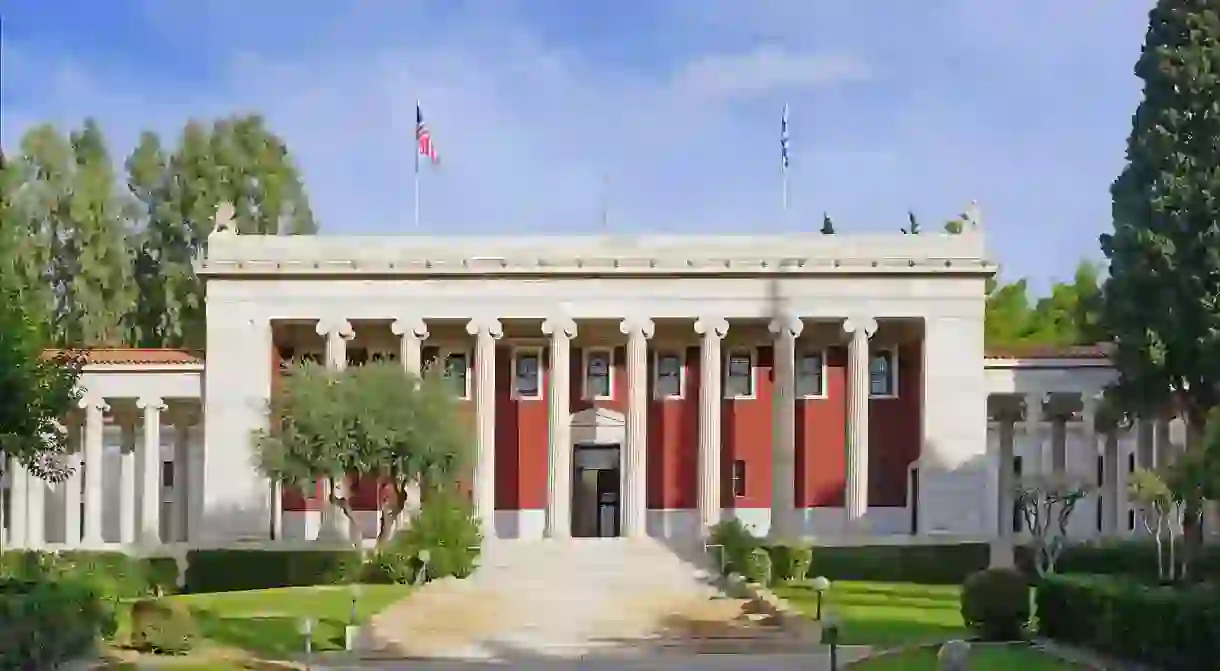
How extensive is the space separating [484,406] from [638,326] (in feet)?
17.5

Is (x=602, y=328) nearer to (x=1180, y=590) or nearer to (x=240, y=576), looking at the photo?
(x=240, y=576)

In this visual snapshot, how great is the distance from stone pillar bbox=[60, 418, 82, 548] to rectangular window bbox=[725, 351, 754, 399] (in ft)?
68.7

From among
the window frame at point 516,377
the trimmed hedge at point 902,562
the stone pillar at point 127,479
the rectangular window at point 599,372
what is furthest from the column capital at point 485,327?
the stone pillar at point 127,479

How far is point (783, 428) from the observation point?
48750mm

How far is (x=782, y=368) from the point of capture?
49062 mm

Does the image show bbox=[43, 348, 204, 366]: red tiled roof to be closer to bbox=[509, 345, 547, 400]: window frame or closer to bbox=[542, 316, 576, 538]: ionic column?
bbox=[509, 345, 547, 400]: window frame

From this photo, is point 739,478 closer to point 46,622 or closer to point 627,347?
point 627,347

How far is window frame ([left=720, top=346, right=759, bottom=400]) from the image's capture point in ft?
173

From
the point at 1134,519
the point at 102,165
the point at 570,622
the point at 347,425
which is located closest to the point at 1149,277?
the point at 1134,519

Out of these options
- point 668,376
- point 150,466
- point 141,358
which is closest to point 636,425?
point 668,376

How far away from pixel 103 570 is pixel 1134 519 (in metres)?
32.2

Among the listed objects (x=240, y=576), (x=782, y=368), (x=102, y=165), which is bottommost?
(x=240, y=576)

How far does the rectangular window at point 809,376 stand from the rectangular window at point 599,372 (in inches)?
248

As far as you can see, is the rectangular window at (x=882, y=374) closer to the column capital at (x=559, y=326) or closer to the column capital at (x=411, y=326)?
the column capital at (x=559, y=326)
